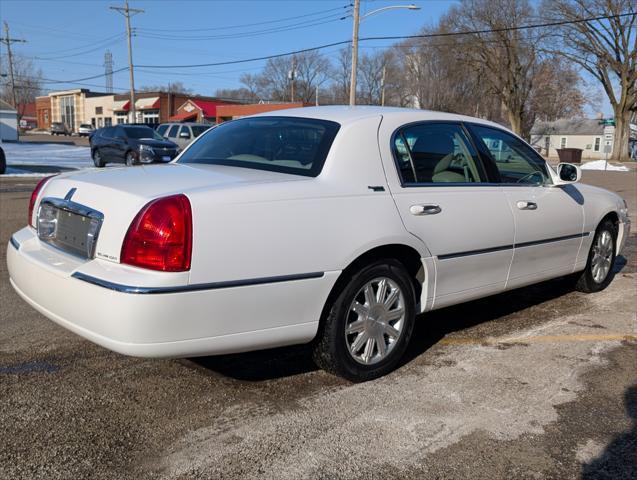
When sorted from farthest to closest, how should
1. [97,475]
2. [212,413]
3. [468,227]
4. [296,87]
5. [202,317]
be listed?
[296,87] < [468,227] < [212,413] < [202,317] < [97,475]

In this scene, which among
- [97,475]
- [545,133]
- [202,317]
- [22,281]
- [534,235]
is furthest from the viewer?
[545,133]

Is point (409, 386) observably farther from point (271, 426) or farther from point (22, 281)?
point (22, 281)

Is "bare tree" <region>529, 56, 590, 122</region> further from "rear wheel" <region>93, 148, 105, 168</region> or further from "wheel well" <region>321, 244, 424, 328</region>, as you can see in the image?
"wheel well" <region>321, 244, 424, 328</region>

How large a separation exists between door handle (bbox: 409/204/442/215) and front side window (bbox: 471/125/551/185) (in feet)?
3.22

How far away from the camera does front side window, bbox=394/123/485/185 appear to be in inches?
154

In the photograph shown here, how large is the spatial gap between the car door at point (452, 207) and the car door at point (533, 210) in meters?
0.17

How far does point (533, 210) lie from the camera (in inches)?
184

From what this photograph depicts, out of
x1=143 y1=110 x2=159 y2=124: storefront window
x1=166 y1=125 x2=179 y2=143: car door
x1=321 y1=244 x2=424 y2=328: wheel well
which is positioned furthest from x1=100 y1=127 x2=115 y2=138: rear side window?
x1=143 y1=110 x2=159 y2=124: storefront window

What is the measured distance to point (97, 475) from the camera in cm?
260

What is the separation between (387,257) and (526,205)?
1507mm

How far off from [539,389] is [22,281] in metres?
3.12

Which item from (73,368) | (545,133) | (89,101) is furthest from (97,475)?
(89,101)

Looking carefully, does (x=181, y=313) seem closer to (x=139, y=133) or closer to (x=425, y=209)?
(x=425, y=209)

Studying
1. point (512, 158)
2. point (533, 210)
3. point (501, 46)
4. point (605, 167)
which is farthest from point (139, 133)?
point (501, 46)
